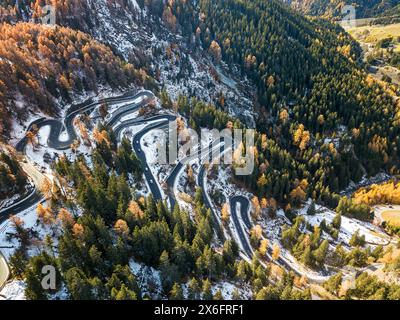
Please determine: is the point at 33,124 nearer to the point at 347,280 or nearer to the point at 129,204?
the point at 129,204

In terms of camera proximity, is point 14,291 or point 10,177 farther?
point 10,177

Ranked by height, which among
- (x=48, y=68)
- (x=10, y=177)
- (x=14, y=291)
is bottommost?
(x=14, y=291)

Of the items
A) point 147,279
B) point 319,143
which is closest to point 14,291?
point 147,279

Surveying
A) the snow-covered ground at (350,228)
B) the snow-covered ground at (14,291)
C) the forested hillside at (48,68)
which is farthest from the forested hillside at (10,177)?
the snow-covered ground at (350,228)

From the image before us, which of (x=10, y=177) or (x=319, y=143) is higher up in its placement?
(x=10, y=177)

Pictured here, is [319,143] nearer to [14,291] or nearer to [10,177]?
[10,177]

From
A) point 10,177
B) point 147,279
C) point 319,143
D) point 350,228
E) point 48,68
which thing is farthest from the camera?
point 319,143

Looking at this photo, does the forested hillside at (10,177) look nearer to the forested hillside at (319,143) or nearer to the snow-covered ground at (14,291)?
the snow-covered ground at (14,291)

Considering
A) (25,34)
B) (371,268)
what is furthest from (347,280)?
(25,34)
